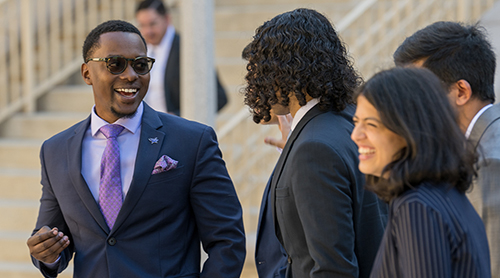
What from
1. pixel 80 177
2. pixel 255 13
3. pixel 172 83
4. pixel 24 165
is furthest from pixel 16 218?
pixel 80 177

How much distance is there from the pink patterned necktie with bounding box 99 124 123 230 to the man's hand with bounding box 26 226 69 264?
0.63ft

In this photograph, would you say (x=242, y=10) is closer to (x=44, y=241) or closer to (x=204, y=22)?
(x=204, y=22)

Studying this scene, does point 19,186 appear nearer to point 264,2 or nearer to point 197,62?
point 197,62

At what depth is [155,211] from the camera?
2275mm

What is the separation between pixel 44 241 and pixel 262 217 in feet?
2.74

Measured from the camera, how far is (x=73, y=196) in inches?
90.7

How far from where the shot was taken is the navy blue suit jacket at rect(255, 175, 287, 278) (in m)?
2.32

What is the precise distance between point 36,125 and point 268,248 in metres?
4.65

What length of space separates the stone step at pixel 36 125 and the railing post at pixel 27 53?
0.55ft

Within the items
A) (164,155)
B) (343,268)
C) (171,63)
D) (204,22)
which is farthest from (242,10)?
(343,268)

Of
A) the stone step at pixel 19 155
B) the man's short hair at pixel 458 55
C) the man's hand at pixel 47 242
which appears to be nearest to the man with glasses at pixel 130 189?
the man's hand at pixel 47 242

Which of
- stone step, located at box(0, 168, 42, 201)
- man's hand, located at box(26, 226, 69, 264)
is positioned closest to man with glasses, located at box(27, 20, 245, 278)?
man's hand, located at box(26, 226, 69, 264)

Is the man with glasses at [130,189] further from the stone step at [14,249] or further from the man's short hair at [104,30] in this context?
the stone step at [14,249]

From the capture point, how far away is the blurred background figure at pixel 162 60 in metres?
4.79
